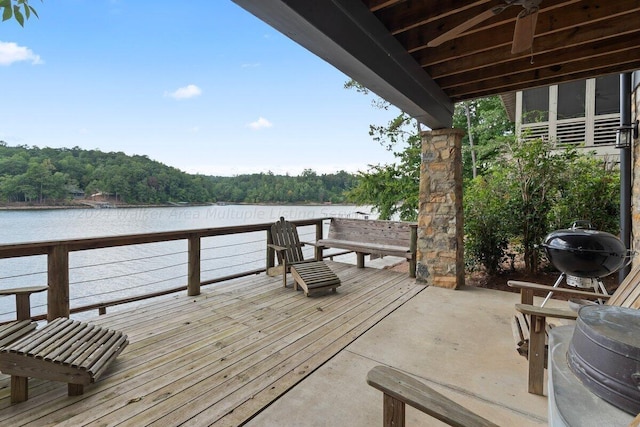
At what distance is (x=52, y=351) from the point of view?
1831 mm

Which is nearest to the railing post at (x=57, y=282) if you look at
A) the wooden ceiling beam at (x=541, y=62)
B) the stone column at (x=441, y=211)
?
the stone column at (x=441, y=211)

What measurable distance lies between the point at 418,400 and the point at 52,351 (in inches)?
82.3

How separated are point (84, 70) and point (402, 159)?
1330cm

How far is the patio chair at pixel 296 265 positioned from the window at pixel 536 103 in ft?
25.0

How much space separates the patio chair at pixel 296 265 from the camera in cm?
383

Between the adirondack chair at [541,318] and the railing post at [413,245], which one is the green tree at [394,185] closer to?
the railing post at [413,245]

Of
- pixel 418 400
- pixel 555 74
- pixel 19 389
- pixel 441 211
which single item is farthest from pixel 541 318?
pixel 19 389

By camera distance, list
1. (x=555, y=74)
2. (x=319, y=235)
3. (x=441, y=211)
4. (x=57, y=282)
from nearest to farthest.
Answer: (x=57, y=282) < (x=555, y=74) < (x=441, y=211) < (x=319, y=235)

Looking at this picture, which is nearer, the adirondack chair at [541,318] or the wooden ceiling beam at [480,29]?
the adirondack chair at [541,318]

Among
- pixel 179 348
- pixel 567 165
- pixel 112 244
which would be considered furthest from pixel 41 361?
pixel 567 165

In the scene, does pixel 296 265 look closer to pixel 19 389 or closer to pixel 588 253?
pixel 19 389

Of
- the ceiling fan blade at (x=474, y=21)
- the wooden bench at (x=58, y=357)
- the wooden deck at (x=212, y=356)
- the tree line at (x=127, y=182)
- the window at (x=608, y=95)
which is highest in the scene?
the window at (x=608, y=95)

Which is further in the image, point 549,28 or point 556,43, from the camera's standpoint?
point 556,43

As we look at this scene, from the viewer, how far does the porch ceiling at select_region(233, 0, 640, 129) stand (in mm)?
1813
